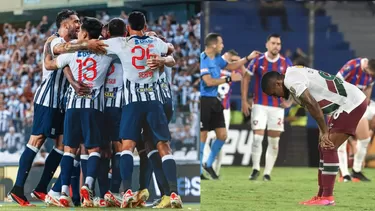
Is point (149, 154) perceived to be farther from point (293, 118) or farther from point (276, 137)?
point (293, 118)

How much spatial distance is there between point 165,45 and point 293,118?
5.83m

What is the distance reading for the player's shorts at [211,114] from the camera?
23.0 ft

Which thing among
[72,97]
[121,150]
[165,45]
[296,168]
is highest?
[165,45]

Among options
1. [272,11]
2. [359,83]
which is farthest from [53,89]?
[272,11]

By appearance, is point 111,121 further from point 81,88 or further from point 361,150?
point 361,150

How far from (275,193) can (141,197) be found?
4.20 feet

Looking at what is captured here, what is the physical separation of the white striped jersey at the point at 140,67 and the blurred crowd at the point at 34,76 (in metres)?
0.73

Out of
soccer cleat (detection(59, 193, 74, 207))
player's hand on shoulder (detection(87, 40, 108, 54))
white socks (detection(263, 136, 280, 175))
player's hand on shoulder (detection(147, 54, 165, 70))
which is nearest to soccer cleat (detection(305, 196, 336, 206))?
player's hand on shoulder (detection(147, 54, 165, 70))

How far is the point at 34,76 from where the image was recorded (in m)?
6.14

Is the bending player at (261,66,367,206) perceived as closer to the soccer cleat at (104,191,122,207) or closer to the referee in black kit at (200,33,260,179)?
the soccer cleat at (104,191,122,207)

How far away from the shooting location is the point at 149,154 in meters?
4.91

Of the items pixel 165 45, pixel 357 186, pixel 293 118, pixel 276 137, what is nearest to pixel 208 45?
pixel 276 137

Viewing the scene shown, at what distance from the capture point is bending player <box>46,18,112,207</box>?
4.85 metres

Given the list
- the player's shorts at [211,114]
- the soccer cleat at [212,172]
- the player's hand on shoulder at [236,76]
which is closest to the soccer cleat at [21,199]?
the player's shorts at [211,114]
